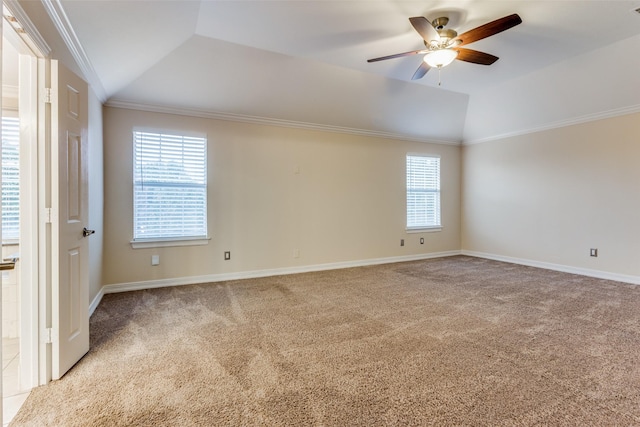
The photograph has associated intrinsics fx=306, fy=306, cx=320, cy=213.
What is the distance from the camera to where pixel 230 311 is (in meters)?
3.19

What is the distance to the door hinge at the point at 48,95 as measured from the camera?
1944mm

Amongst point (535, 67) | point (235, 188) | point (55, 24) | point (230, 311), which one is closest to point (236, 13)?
point (55, 24)

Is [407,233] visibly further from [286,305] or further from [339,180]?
[286,305]

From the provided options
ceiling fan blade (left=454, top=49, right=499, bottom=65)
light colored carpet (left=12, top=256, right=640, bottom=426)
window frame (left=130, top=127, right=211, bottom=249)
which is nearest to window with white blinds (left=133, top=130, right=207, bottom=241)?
window frame (left=130, top=127, right=211, bottom=249)

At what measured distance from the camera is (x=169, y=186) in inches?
161

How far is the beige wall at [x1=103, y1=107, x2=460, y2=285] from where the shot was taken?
12.7 ft

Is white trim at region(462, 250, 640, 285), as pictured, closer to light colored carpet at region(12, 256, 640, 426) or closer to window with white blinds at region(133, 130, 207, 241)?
light colored carpet at region(12, 256, 640, 426)

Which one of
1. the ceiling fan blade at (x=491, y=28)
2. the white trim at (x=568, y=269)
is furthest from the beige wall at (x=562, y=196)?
the ceiling fan blade at (x=491, y=28)

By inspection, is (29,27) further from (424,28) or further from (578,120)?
(578,120)

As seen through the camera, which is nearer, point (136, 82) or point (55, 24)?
point (55, 24)

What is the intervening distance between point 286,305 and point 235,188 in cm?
194

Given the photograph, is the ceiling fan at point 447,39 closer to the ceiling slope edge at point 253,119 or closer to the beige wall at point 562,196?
the ceiling slope edge at point 253,119

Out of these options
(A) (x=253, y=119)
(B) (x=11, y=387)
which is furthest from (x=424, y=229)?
(B) (x=11, y=387)

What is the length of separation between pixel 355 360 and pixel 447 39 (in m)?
2.85
